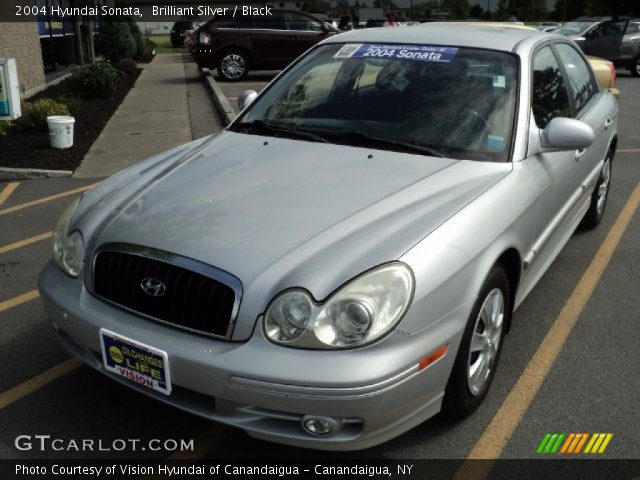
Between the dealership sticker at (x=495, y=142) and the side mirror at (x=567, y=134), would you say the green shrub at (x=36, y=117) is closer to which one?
the dealership sticker at (x=495, y=142)

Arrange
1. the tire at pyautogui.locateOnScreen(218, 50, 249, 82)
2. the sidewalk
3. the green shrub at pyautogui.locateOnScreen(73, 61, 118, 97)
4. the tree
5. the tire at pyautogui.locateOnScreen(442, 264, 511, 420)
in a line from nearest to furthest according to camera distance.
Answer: the tire at pyautogui.locateOnScreen(442, 264, 511, 420) → the sidewalk → the green shrub at pyautogui.locateOnScreen(73, 61, 118, 97) → the tire at pyautogui.locateOnScreen(218, 50, 249, 82) → the tree

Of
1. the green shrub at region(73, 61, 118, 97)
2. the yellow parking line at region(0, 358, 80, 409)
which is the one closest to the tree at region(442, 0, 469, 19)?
the green shrub at region(73, 61, 118, 97)

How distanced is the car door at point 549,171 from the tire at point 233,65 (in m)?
12.8

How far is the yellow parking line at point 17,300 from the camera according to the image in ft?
13.3

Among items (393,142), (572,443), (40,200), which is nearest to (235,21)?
(40,200)

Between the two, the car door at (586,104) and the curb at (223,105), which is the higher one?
the car door at (586,104)

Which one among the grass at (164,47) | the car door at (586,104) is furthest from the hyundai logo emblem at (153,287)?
the grass at (164,47)

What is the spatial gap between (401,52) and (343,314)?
2027 millimetres

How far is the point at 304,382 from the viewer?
2191 millimetres

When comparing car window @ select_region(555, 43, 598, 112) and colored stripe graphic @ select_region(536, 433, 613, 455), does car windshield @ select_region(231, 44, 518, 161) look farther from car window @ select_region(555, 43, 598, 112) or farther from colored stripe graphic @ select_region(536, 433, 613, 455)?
colored stripe graphic @ select_region(536, 433, 613, 455)

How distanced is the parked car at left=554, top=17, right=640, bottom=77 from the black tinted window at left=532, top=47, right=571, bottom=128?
55.2 ft

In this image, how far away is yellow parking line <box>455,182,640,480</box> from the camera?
Result: 273 centimetres

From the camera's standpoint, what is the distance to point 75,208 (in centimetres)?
320

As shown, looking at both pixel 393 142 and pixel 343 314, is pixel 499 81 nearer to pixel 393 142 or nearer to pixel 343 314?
pixel 393 142
